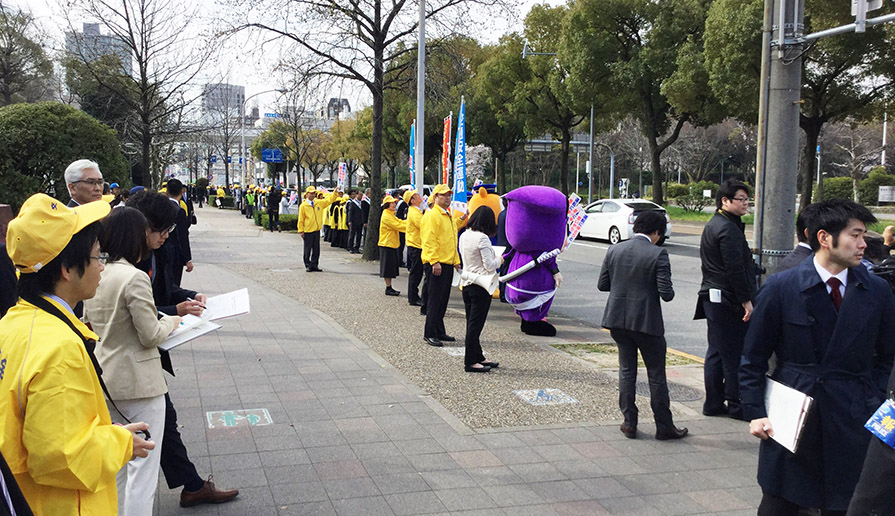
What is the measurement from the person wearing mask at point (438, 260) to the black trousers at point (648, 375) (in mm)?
3168

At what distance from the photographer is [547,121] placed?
37812mm

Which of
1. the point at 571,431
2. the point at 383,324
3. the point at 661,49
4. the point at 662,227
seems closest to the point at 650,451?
the point at 571,431

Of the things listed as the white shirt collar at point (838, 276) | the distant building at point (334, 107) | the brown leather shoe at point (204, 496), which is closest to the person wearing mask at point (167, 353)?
the brown leather shoe at point (204, 496)

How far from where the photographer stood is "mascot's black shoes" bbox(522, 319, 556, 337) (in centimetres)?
949

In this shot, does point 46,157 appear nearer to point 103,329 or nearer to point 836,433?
point 103,329

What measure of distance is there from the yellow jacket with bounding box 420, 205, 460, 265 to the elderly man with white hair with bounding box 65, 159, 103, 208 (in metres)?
3.70

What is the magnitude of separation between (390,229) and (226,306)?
8.85m

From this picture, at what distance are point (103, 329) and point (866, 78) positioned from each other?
24706mm

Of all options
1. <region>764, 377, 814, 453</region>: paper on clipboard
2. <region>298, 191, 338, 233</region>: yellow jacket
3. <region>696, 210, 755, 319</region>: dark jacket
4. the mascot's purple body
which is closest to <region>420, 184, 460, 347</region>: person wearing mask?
the mascot's purple body

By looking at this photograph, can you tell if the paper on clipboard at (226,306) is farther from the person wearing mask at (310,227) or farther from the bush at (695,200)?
the bush at (695,200)

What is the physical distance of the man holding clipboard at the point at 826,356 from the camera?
323cm

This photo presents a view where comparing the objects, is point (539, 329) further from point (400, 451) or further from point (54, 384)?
point (54, 384)

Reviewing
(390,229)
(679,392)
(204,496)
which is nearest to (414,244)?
(390,229)

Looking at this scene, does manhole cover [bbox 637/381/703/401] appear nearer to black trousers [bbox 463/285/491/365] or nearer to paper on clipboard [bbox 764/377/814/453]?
black trousers [bbox 463/285/491/365]
